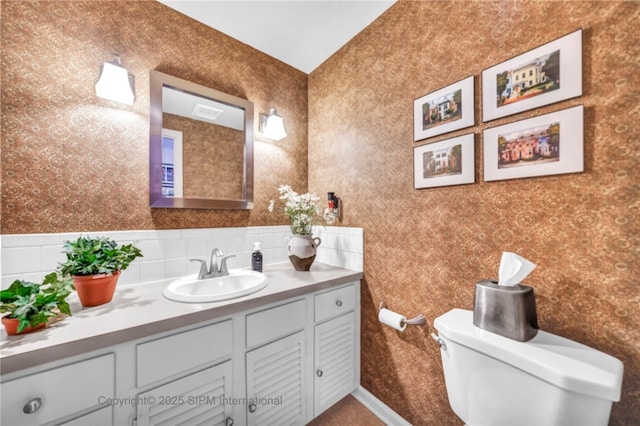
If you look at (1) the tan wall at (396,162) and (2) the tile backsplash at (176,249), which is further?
(2) the tile backsplash at (176,249)

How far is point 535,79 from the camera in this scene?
924 mm

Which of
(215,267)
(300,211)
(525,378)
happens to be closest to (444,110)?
(300,211)

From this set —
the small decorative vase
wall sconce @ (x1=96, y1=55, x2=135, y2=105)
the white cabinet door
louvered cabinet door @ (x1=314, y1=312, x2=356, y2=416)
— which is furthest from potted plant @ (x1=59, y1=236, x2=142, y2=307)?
louvered cabinet door @ (x1=314, y1=312, x2=356, y2=416)

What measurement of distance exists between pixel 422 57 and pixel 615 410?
5.21 feet

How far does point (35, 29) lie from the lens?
1.10 metres

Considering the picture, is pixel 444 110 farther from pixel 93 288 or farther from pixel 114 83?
pixel 93 288

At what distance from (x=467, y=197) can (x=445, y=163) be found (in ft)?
0.63

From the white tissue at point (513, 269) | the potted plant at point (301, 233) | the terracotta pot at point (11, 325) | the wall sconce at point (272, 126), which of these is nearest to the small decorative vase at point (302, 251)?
the potted plant at point (301, 233)

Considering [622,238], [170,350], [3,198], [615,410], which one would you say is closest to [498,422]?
[615,410]

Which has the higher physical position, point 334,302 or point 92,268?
point 92,268

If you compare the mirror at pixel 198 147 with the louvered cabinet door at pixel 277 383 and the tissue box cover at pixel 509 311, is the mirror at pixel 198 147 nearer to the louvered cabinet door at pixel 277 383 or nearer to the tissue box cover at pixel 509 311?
the louvered cabinet door at pixel 277 383

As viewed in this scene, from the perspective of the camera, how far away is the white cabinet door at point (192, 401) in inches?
34.7

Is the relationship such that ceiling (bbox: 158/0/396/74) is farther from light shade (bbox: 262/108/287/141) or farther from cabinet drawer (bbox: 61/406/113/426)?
cabinet drawer (bbox: 61/406/113/426)

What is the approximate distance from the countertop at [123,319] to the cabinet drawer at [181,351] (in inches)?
2.2
